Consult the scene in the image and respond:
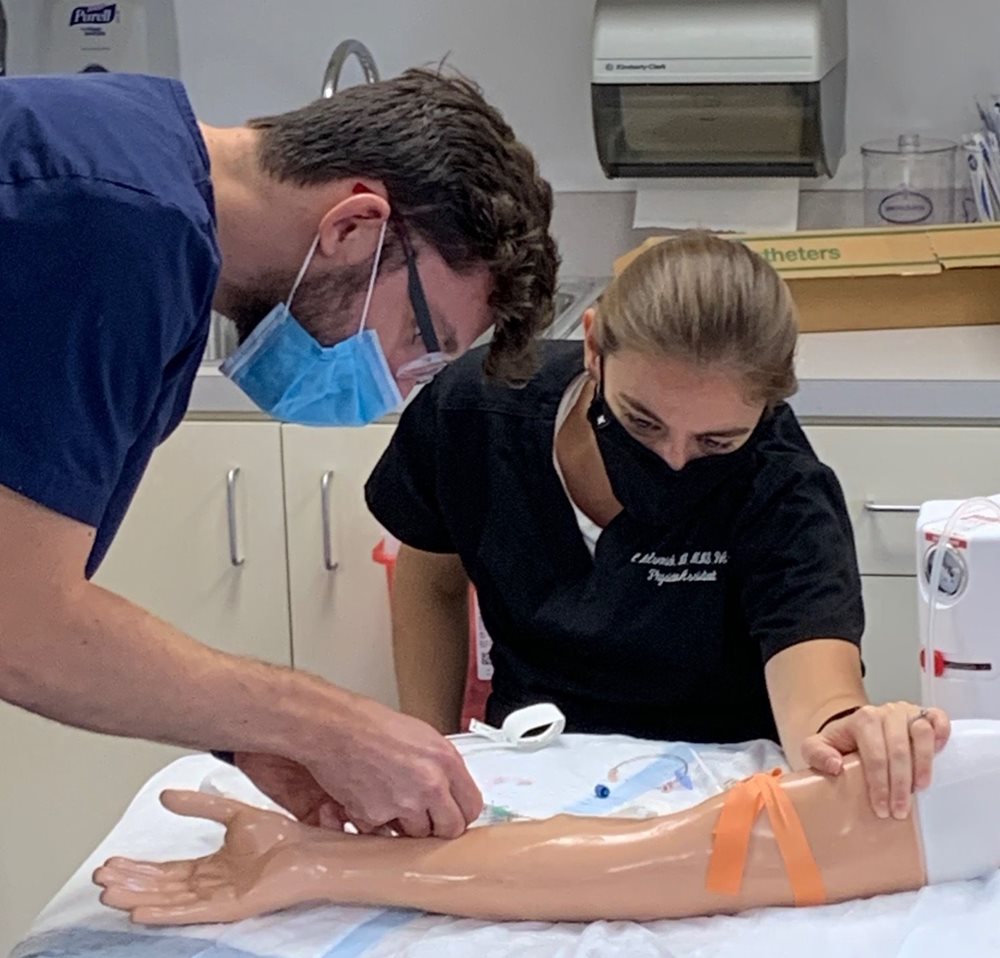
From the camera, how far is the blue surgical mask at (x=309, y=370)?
4.33 feet

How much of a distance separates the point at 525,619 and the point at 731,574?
0.22 m

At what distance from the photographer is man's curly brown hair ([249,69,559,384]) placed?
127 cm

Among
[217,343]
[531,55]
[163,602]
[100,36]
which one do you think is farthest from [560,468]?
[100,36]

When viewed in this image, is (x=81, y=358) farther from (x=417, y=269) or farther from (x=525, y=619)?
(x=525, y=619)

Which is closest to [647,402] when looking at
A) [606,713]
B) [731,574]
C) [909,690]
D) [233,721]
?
[731,574]

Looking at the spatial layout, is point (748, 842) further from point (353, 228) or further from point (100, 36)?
point (100, 36)

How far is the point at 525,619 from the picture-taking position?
1.69 m

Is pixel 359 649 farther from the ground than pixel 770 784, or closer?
closer

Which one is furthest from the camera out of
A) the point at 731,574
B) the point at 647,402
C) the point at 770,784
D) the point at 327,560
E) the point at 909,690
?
the point at 327,560

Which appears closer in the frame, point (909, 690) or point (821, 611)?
point (821, 611)

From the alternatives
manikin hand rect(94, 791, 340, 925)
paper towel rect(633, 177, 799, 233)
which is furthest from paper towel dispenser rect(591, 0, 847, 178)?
manikin hand rect(94, 791, 340, 925)

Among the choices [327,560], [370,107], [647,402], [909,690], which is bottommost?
[909,690]

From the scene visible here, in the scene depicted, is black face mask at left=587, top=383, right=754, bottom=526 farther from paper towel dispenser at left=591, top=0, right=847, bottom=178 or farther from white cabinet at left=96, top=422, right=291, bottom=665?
paper towel dispenser at left=591, top=0, right=847, bottom=178

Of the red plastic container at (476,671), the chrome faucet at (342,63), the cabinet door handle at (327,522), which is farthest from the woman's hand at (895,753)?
the chrome faucet at (342,63)
